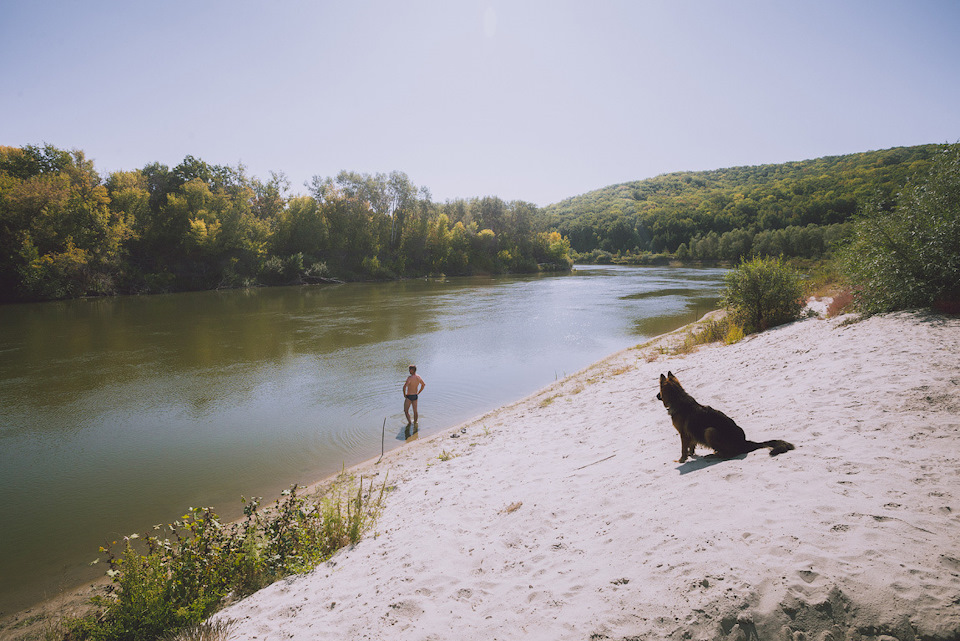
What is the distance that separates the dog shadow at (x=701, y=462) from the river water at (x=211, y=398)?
675 cm

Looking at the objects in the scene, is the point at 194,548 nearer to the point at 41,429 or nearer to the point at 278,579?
the point at 278,579

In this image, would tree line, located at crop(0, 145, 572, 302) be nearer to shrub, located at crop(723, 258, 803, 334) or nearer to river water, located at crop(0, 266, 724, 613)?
river water, located at crop(0, 266, 724, 613)

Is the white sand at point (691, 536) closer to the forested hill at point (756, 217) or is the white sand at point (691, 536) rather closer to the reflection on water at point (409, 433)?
the reflection on water at point (409, 433)

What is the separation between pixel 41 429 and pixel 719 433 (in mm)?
15491

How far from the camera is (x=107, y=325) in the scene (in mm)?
27516

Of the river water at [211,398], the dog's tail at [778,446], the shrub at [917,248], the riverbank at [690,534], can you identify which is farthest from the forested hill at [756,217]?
the dog's tail at [778,446]

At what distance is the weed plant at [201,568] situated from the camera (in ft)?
12.7

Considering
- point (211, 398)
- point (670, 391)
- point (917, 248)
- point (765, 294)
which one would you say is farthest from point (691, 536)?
point (211, 398)

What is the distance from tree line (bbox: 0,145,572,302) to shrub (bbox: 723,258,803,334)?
56317mm

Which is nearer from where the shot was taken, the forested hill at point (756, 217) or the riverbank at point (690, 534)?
the riverbank at point (690, 534)

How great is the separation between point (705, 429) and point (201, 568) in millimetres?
5804

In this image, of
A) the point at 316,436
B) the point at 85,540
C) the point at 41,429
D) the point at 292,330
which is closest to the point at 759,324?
the point at 316,436

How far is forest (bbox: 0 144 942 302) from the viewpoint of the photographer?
42250 mm

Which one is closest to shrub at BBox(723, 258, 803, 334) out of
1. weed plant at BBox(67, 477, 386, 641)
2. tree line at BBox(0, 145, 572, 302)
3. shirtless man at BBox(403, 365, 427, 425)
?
shirtless man at BBox(403, 365, 427, 425)
